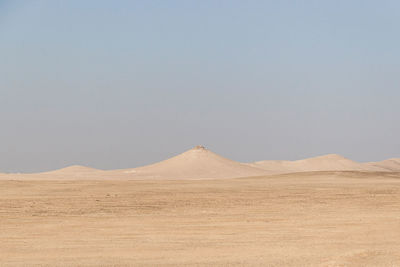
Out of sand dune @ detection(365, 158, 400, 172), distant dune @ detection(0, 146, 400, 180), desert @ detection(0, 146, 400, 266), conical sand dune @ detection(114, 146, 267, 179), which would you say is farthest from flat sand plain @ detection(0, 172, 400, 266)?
sand dune @ detection(365, 158, 400, 172)

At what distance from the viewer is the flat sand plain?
40.2 feet

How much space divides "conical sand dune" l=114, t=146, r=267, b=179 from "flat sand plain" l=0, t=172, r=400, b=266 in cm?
2966

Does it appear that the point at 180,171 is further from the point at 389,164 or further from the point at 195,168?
the point at 389,164

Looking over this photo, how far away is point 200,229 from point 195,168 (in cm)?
4498

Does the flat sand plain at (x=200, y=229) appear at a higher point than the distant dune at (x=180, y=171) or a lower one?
lower

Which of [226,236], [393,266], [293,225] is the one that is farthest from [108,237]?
[393,266]

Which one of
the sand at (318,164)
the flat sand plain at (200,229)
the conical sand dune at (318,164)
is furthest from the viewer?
the conical sand dune at (318,164)

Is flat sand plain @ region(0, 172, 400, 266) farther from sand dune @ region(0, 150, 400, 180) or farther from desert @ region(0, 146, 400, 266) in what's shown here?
sand dune @ region(0, 150, 400, 180)

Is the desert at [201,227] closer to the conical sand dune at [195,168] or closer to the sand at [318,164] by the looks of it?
the conical sand dune at [195,168]

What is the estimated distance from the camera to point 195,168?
6172cm

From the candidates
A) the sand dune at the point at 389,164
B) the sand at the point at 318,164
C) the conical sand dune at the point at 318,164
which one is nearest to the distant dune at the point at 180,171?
the sand at the point at 318,164

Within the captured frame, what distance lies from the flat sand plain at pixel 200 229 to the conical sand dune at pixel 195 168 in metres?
29.7

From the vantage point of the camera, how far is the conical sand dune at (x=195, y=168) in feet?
193

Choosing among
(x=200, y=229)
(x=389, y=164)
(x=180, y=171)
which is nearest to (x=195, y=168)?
(x=180, y=171)
